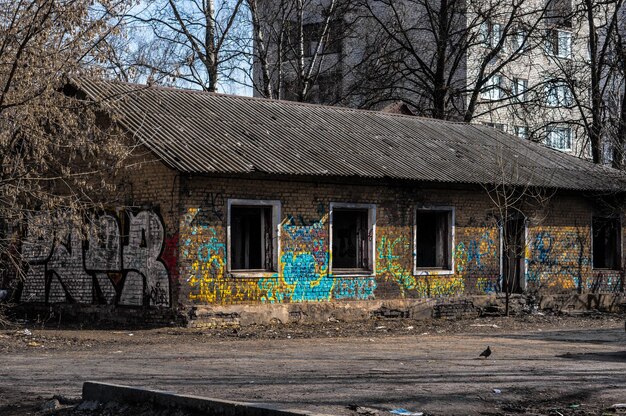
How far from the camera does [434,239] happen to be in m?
24.0

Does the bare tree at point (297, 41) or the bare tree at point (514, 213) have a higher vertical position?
the bare tree at point (297, 41)

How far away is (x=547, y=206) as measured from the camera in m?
25.8

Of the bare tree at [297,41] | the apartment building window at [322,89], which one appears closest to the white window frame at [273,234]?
the bare tree at [297,41]

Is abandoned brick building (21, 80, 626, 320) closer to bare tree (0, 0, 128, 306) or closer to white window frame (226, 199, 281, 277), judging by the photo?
white window frame (226, 199, 281, 277)

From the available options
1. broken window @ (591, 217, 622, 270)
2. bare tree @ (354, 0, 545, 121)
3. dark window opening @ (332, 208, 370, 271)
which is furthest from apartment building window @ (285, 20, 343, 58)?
dark window opening @ (332, 208, 370, 271)

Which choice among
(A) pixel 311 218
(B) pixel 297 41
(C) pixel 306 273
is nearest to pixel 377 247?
(A) pixel 311 218

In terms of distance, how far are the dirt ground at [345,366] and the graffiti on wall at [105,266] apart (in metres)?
1.25

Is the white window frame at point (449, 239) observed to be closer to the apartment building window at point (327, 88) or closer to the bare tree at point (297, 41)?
the bare tree at point (297, 41)

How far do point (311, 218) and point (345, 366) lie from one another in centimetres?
836

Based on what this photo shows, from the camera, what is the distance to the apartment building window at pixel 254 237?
20.8 meters

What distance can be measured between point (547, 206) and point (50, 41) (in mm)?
14295

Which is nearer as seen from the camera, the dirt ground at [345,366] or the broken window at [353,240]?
the dirt ground at [345,366]

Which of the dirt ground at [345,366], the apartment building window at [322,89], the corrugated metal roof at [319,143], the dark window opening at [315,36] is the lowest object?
the dirt ground at [345,366]

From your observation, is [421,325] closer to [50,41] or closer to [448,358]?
[448,358]
